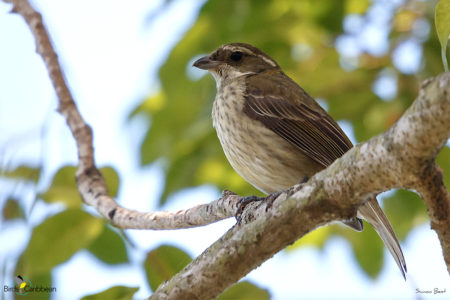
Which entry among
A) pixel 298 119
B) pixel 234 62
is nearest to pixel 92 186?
pixel 298 119

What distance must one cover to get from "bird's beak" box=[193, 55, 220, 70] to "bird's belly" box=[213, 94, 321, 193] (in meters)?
0.93

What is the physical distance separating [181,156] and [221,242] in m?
2.13

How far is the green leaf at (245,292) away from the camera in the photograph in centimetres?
290

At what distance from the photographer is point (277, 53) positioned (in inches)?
188

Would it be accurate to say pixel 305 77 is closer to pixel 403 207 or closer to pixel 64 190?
pixel 403 207

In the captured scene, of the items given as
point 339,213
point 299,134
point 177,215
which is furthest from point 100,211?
point 339,213

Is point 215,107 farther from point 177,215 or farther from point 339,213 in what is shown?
point 339,213

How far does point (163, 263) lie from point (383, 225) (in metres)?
1.51

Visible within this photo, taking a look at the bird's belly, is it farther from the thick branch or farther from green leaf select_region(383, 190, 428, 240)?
the thick branch

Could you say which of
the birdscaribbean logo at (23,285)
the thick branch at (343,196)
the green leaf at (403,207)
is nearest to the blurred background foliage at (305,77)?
the green leaf at (403,207)

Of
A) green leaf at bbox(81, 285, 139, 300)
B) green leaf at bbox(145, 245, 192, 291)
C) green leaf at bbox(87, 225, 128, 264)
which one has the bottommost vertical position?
green leaf at bbox(81, 285, 139, 300)

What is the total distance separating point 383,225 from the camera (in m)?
3.88

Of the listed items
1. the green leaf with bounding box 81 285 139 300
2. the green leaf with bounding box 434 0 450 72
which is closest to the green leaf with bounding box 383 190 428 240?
the green leaf with bounding box 81 285 139 300

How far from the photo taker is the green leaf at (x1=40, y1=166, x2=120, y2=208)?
144 inches
